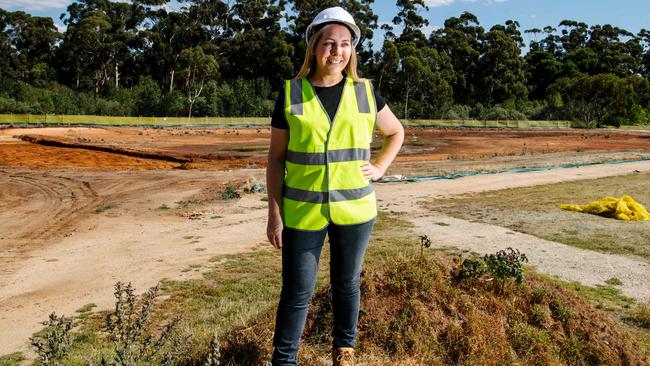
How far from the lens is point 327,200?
260 cm

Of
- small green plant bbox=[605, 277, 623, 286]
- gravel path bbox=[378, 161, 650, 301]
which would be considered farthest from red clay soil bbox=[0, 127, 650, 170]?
small green plant bbox=[605, 277, 623, 286]

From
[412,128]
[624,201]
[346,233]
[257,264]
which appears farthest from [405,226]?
[412,128]

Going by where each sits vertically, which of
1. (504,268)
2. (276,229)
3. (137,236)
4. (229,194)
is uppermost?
(276,229)

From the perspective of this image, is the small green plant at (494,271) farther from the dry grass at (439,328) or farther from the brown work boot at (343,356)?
the brown work boot at (343,356)

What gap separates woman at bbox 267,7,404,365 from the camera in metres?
2.58

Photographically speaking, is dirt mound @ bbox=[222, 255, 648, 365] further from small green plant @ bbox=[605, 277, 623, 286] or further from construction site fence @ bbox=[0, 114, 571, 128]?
construction site fence @ bbox=[0, 114, 571, 128]

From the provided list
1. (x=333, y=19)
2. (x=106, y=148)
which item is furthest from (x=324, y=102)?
(x=106, y=148)

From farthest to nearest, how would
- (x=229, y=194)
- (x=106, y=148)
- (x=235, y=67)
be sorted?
(x=235, y=67) → (x=106, y=148) → (x=229, y=194)

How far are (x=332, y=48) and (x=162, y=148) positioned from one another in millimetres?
26189

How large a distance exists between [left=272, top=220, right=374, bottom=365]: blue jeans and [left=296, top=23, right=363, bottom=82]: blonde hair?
29.4 inches

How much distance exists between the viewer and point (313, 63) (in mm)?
2705

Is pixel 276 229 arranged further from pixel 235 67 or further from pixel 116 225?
pixel 235 67

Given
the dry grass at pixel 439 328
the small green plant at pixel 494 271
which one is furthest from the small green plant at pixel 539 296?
the small green plant at pixel 494 271

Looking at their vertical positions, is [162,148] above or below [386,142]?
below
